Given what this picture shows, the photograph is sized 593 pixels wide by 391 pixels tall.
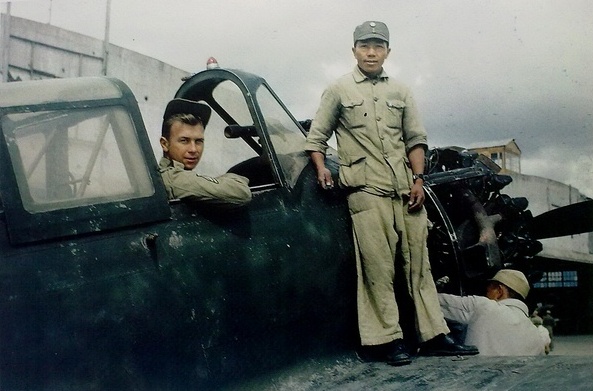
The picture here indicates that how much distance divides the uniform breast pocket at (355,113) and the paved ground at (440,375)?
1.32 m

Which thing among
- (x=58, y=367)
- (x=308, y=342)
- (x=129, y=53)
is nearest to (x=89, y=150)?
(x=58, y=367)

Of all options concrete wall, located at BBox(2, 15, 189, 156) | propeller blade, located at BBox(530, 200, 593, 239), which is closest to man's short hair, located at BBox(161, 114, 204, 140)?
propeller blade, located at BBox(530, 200, 593, 239)

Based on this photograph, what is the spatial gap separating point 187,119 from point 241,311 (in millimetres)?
1101

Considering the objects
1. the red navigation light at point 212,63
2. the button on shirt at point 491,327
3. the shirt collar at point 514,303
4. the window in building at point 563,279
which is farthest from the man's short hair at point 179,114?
the window in building at point 563,279

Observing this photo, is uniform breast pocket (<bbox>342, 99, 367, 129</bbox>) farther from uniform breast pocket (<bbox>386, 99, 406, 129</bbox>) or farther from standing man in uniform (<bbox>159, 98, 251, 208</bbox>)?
standing man in uniform (<bbox>159, 98, 251, 208</bbox>)

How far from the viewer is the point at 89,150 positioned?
9.39 feet

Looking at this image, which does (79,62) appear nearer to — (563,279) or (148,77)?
(148,77)

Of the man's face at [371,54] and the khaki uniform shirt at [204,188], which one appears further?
the man's face at [371,54]

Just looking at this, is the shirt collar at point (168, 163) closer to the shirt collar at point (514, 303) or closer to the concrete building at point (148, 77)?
the shirt collar at point (514, 303)

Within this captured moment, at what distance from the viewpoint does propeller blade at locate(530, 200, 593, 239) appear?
6.20m

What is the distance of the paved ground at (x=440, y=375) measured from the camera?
2.68m

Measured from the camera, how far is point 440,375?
10.2 ft

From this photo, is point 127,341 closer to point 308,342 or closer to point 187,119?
point 308,342

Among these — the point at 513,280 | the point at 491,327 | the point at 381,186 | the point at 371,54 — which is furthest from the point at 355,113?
the point at 513,280
